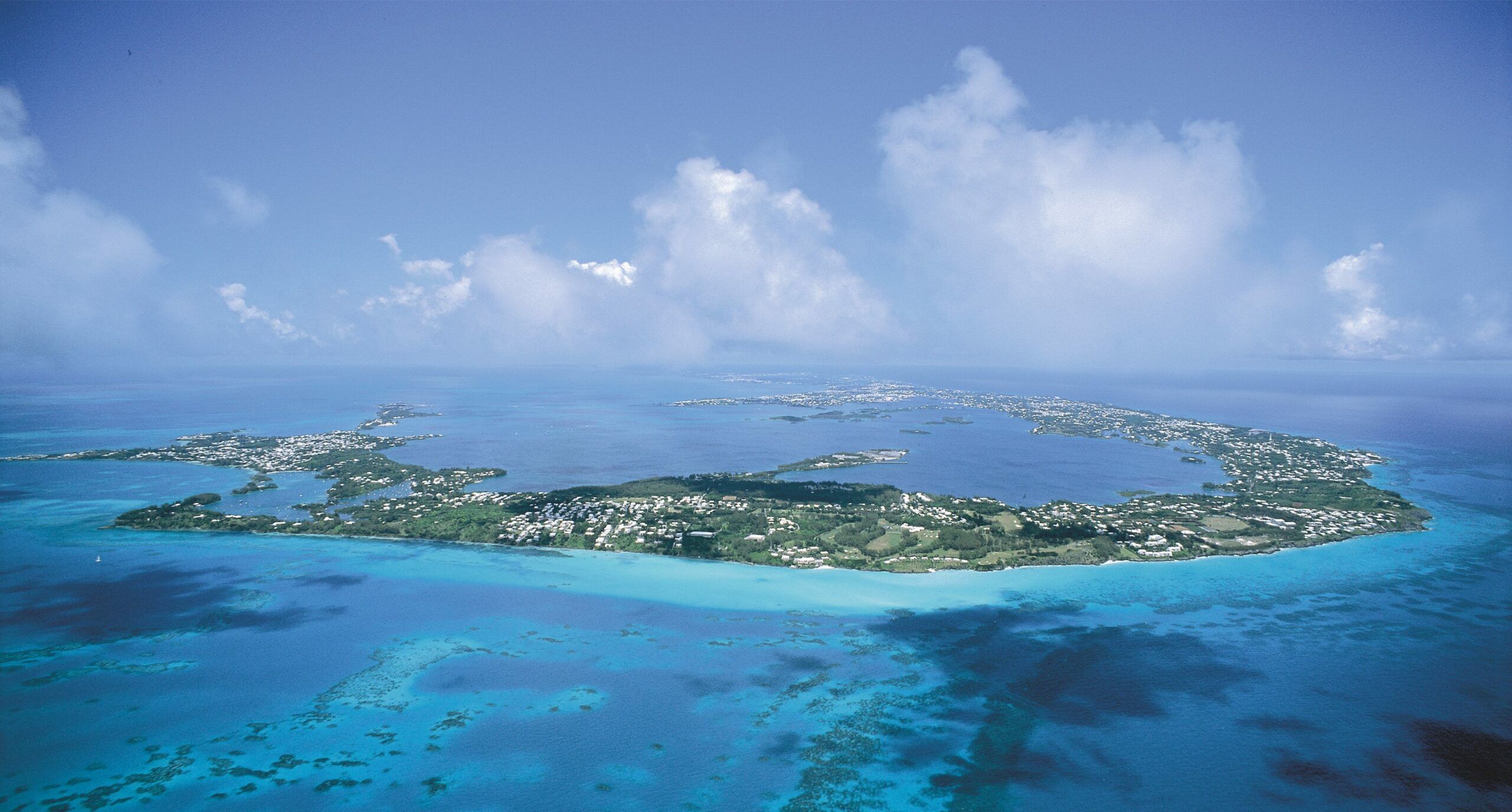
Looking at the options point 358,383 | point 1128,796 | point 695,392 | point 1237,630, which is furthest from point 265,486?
point 358,383

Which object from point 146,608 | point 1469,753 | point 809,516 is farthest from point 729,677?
point 146,608

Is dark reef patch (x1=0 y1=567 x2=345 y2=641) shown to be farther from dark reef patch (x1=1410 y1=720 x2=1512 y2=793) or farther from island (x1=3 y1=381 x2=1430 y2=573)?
dark reef patch (x1=1410 y1=720 x2=1512 y2=793)

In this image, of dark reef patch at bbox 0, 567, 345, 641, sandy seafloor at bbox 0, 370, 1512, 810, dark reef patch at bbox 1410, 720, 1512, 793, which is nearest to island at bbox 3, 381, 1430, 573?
sandy seafloor at bbox 0, 370, 1512, 810

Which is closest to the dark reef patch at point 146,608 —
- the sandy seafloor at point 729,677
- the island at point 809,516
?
the sandy seafloor at point 729,677

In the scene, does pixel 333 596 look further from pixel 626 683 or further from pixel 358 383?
pixel 358 383

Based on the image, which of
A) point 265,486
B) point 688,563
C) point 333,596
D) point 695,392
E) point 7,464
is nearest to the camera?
point 333,596
